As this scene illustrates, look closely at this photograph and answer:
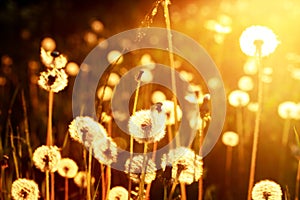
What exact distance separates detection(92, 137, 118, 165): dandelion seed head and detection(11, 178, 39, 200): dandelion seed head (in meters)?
0.20

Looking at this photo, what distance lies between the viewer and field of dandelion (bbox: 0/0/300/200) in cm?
166

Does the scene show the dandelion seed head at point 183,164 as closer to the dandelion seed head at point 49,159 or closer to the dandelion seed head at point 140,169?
the dandelion seed head at point 140,169

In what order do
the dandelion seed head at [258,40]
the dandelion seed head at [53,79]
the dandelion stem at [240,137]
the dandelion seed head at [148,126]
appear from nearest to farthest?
the dandelion seed head at [148,126] → the dandelion seed head at [53,79] → the dandelion seed head at [258,40] → the dandelion stem at [240,137]

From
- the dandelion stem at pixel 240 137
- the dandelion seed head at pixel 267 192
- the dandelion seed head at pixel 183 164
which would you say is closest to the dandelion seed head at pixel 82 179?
the dandelion seed head at pixel 183 164

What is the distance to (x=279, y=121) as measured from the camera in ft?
10.9

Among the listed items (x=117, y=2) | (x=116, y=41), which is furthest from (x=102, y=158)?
(x=117, y=2)

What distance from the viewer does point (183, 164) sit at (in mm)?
1639

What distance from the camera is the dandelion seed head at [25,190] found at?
5.61ft

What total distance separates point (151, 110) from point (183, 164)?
197 mm

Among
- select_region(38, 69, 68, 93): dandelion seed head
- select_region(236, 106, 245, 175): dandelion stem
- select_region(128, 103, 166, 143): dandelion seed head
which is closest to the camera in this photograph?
select_region(128, 103, 166, 143): dandelion seed head

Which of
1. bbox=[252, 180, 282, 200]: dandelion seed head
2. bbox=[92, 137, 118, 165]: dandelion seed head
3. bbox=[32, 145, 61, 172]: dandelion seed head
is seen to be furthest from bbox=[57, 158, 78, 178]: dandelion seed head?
bbox=[252, 180, 282, 200]: dandelion seed head

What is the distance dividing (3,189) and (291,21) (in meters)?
3.46

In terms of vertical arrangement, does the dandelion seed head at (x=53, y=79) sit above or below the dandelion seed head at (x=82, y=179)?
above

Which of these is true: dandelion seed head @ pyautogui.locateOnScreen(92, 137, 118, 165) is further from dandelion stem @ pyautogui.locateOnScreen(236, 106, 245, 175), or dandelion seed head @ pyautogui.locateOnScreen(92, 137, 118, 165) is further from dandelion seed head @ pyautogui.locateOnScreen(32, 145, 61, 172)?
dandelion stem @ pyautogui.locateOnScreen(236, 106, 245, 175)
